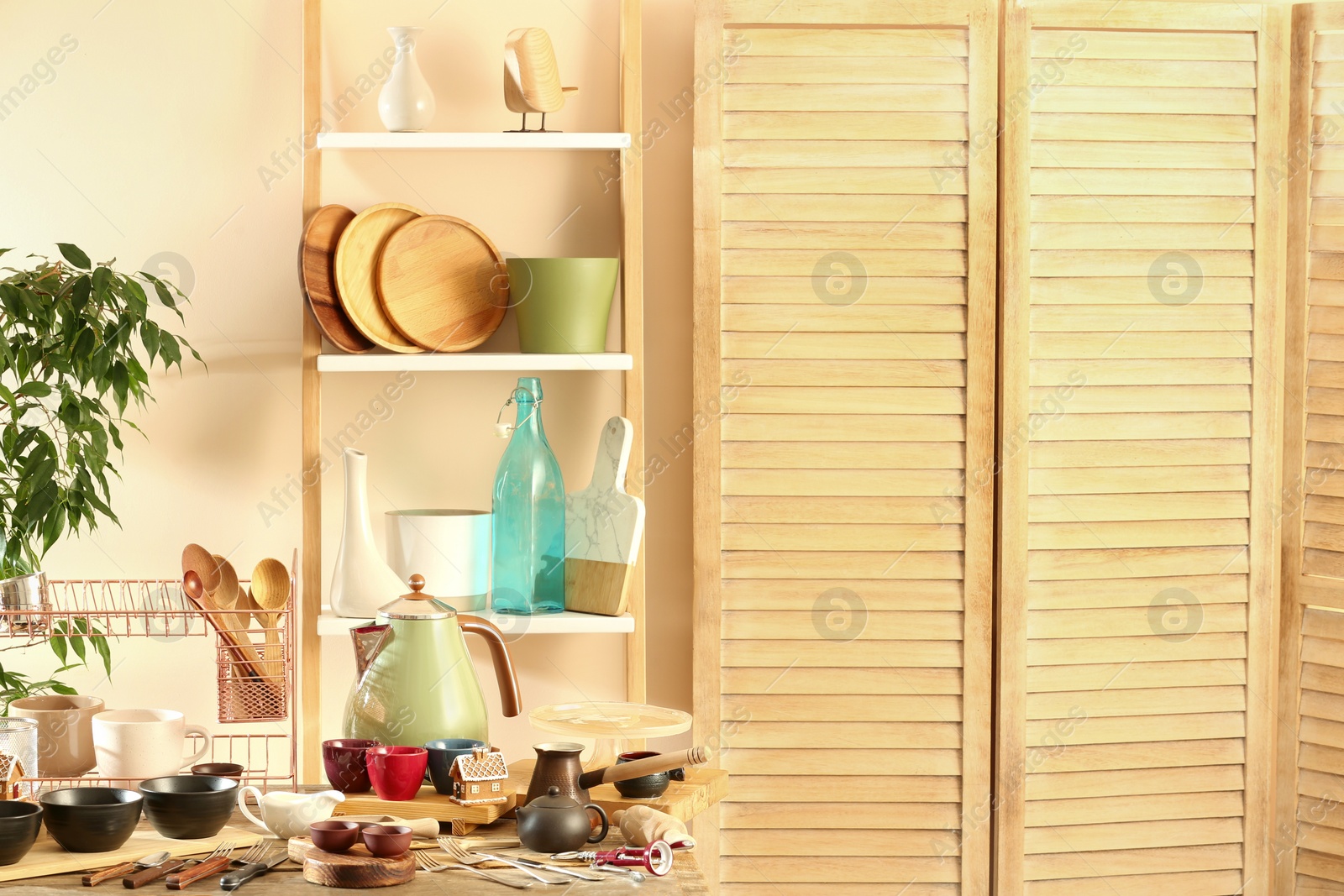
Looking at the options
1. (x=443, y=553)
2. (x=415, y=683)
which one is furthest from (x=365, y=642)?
(x=443, y=553)

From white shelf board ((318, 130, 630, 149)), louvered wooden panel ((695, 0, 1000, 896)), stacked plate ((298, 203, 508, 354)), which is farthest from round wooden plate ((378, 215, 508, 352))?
louvered wooden panel ((695, 0, 1000, 896))

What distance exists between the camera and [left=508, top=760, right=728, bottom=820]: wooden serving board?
5.19 ft

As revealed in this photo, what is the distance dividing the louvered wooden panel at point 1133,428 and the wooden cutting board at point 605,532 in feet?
2.25

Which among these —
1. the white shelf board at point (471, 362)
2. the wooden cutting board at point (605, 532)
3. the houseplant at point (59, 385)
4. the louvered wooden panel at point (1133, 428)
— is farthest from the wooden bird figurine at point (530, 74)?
the louvered wooden panel at point (1133, 428)

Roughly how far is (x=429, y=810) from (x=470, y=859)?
15 centimetres

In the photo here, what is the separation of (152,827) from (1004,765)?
1415mm

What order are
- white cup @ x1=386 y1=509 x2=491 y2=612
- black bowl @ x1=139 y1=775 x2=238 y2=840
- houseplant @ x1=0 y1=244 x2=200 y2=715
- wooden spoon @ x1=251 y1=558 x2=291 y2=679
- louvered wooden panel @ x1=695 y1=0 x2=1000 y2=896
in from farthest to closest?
1. louvered wooden panel @ x1=695 y1=0 x2=1000 y2=896
2. white cup @ x1=386 y1=509 x2=491 y2=612
3. wooden spoon @ x1=251 y1=558 x2=291 y2=679
4. houseplant @ x1=0 y1=244 x2=200 y2=715
5. black bowl @ x1=139 y1=775 x2=238 y2=840

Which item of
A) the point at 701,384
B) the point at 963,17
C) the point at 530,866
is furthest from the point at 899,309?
the point at 530,866

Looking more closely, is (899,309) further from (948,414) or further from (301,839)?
(301,839)

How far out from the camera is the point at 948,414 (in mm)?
2164

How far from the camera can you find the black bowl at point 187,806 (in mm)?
1420

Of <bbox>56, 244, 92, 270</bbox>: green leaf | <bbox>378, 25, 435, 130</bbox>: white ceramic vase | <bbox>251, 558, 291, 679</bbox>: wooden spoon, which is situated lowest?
<bbox>251, 558, 291, 679</bbox>: wooden spoon

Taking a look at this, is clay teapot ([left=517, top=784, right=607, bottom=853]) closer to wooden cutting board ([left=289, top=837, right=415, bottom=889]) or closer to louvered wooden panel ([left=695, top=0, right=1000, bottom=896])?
wooden cutting board ([left=289, top=837, right=415, bottom=889])

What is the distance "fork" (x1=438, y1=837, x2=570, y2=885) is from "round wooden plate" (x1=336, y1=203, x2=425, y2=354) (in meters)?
0.89
